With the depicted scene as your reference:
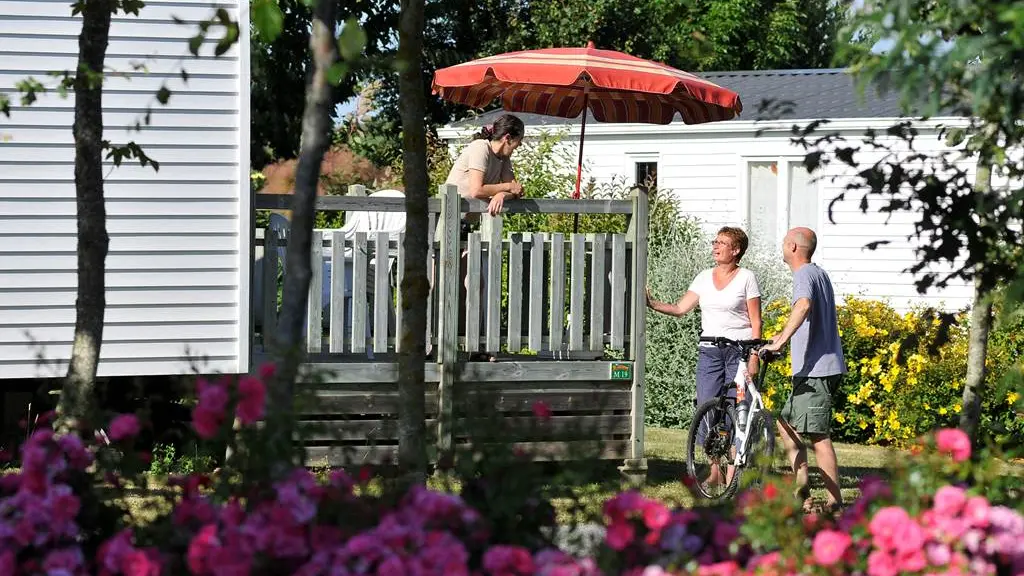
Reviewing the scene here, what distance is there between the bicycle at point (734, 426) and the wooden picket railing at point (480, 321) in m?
0.60

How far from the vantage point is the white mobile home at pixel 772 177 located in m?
17.2

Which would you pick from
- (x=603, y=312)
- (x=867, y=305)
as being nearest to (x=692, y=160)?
(x=867, y=305)

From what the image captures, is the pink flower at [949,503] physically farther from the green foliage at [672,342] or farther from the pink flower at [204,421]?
the green foliage at [672,342]

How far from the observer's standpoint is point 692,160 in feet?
61.8

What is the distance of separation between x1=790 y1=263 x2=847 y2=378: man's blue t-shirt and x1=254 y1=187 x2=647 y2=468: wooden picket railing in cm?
121

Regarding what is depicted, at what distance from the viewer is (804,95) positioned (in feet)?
65.9

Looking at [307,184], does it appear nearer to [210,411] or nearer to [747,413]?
[210,411]

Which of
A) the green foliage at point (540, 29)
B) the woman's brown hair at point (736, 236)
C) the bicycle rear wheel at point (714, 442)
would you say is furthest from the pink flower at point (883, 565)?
the green foliage at point (540, 29)

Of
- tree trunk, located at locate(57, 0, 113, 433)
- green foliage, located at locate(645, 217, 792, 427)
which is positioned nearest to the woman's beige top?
tree trunk, located at locate(57, 0, 113, 433)

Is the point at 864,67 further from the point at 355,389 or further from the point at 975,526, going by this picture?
the point at 355,389

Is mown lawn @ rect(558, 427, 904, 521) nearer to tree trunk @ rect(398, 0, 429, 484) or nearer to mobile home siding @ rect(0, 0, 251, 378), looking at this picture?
tree trunk @ rect(398, 0, 429, 484)

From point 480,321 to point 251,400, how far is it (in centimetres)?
498

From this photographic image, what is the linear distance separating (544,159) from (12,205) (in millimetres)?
8663

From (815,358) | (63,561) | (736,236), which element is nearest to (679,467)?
(736,236)
